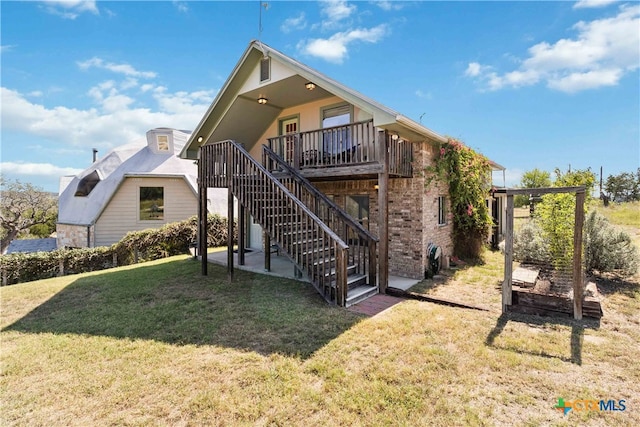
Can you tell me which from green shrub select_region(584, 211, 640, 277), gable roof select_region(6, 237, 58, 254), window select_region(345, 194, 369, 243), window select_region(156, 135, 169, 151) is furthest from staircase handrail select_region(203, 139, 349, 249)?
gable roof select_region(6, 237, 58, 254)

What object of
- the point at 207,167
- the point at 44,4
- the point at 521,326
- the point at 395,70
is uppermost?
the point at 395,70

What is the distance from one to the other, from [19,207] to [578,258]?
101ft

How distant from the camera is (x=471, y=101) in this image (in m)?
18.9

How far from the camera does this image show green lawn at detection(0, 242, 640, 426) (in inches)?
117

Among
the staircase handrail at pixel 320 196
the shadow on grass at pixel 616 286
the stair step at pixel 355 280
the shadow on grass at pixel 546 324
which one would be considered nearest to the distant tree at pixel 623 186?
the shadow on grass at pixel 616 286

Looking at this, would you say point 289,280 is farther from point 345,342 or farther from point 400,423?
point 400,423

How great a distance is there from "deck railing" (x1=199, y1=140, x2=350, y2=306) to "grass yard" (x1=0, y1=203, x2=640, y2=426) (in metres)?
0.65

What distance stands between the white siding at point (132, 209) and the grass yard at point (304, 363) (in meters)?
10.0

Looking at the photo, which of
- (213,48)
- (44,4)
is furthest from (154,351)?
(213,48)

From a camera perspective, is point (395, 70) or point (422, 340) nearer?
point (422, 340)

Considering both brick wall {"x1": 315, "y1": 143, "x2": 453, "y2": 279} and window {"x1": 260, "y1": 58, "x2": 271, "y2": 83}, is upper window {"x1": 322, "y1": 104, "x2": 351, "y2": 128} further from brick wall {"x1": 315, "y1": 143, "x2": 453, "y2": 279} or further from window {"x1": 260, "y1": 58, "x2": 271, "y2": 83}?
brick wall {"x1": 315, "y1": 143, "x2": 453, "y2": 279}

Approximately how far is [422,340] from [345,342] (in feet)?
3.77

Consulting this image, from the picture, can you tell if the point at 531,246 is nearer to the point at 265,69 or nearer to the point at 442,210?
the point at 442,210

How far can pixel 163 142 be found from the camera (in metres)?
18.3
